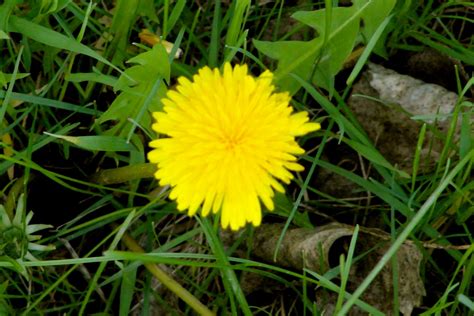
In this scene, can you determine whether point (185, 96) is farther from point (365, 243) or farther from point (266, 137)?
point (365, 243)

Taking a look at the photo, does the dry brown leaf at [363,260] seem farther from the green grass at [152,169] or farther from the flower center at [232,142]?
the flower center at [232,142]

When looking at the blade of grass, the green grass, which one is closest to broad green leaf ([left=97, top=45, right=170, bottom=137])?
the green grass

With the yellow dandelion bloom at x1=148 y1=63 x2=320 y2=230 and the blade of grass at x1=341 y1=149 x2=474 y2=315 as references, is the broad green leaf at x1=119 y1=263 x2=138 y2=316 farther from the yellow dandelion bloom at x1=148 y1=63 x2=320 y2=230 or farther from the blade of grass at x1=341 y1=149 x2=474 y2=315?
the blade of grass at x1=341 y1=149 x2=474 y2=315

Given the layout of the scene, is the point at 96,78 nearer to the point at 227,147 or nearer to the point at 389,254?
the point at 227,147

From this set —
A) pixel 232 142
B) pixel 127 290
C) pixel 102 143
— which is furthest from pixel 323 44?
pixel 127 290

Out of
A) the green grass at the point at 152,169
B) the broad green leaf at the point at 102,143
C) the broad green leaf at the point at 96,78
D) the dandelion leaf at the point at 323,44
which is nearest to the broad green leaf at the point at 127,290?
Answer: the green grass at the point at 152,169

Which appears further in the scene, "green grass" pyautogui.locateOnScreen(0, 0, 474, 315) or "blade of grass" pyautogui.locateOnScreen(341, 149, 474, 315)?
"green grass" pyautogui.locateOnScreen(0, 0, 474, 315)

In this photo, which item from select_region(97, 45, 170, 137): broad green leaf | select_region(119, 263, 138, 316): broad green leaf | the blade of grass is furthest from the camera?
select_region(119, 263, 138, 316): broad green leaf
